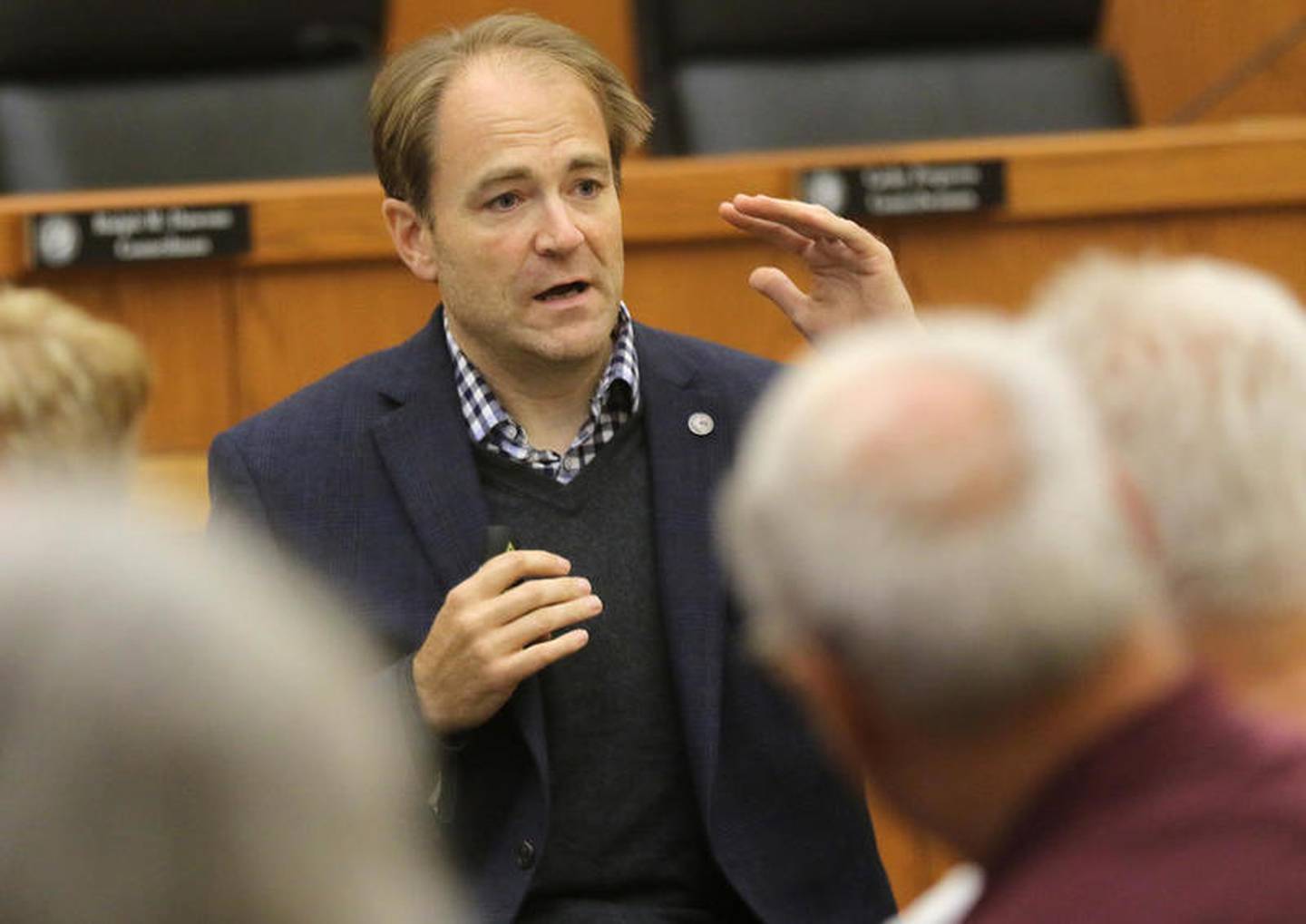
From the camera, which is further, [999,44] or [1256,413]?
[999,44]

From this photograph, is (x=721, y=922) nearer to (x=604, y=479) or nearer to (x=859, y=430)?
(x=604, y=479)

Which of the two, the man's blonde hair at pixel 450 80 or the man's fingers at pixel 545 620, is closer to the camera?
the man's fingers at pixel 545 620

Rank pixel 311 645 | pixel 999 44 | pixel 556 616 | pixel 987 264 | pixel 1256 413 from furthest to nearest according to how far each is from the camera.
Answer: pixel 999 44 → pixel 987 264 → pixel 556 616 → pixel 1256 413 → pixel 311 645

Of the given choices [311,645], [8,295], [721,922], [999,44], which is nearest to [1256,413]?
[311,645]

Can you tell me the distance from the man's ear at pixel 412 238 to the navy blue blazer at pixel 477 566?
123mm

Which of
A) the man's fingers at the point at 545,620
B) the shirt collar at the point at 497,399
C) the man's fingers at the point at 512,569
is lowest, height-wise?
the man's fingers at the point at 545,620

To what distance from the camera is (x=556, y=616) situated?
1.74m

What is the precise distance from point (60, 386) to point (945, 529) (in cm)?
52

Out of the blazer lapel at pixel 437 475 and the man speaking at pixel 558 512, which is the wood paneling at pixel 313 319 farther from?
the blazer lapel at pixel 437 475

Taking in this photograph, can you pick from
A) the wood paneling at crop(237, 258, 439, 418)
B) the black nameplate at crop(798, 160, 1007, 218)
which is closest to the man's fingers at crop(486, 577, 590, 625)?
the wood paneling at crop(237, 258, 439, 418)

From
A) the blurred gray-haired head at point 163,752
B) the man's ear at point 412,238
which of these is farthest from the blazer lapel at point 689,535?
the blurred gray-haired head at point 163,752

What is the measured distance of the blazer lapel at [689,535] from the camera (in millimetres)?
1875

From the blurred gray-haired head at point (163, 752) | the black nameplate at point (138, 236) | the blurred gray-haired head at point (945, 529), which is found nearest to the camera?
the blurred gray-haired head at point (163, 752)

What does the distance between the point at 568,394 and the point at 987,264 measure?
950 mm
